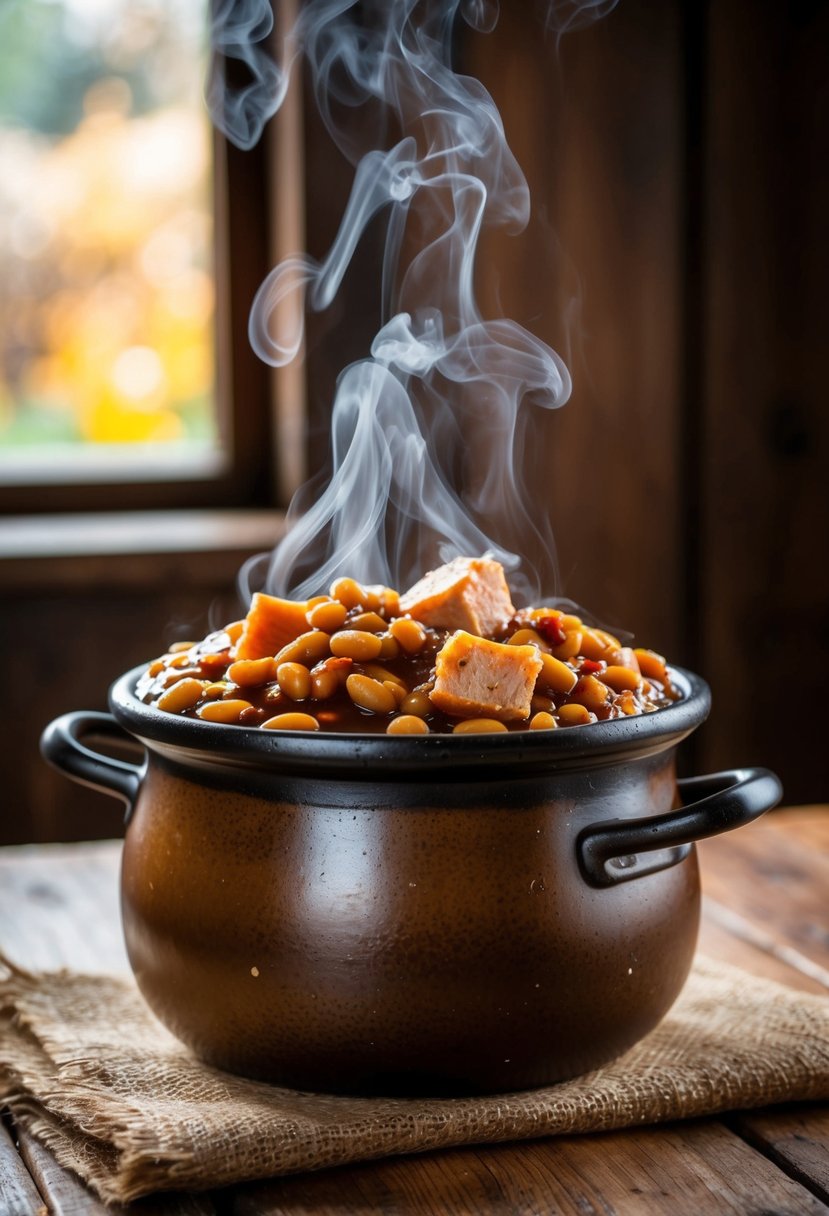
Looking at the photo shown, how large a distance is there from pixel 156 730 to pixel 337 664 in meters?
0.16

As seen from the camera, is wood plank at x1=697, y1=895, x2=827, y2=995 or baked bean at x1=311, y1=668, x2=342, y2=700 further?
wood plank at x1=697, y1=895, x2=827, y2=995

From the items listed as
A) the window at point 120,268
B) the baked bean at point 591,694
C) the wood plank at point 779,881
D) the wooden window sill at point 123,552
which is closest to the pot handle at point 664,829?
the baked bean at point 591,694

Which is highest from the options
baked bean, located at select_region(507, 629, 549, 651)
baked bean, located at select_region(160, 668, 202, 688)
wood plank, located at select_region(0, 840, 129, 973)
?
baked bean, located at select_region(507, 629, 549, 651)

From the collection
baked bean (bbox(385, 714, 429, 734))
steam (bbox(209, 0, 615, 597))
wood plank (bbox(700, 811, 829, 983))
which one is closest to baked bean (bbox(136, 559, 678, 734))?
baked bean (bbox(385, 714, 429, 734))

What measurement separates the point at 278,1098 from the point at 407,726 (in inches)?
12.6

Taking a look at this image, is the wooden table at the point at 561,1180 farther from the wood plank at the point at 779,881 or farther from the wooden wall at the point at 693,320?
the wooden wall at the point at 693,320

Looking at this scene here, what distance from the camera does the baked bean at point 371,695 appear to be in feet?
3.80

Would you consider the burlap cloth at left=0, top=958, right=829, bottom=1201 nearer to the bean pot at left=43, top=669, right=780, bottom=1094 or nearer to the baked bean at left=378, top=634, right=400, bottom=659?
the bean pot at left=43, top=669, right=780, bottom=1094

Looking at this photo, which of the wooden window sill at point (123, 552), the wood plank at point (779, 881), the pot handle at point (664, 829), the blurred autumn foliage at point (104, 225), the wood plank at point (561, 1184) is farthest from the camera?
the blurred autumn foliage at point (104, 225)

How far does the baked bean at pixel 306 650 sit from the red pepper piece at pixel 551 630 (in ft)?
0.63

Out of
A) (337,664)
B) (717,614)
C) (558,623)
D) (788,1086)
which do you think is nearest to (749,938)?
(788,1086)

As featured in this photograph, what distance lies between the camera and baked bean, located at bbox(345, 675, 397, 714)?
3.80ft

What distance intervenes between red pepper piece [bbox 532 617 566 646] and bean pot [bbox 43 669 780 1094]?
0.13m

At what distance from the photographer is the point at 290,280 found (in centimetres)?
339
